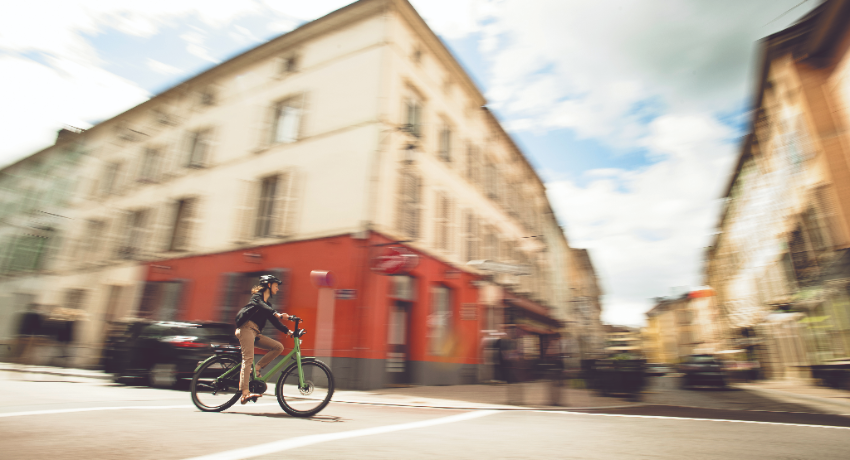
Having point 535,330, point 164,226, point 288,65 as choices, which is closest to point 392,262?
point 288,65

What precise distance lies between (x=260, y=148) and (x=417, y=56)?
226 inches

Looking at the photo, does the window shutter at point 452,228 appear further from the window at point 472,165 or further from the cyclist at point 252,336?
the cyclist at point 252,336

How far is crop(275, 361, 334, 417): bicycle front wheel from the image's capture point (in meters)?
4.83

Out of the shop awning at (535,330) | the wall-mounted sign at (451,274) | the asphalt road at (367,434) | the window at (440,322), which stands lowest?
the asphalt road at (367,434)

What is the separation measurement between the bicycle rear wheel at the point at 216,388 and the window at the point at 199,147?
→ 477 inches

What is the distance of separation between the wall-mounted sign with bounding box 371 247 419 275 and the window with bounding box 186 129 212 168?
8.63m

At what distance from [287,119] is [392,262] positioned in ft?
22.2

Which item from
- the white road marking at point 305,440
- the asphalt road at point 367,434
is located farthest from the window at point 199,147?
the white road marking at point 305,440

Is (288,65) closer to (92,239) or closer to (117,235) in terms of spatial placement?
(117,235)

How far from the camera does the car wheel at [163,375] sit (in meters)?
8.00

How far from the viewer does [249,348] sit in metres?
4.90

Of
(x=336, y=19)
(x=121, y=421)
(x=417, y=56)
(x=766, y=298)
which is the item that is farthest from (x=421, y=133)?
(x=766, y=298)

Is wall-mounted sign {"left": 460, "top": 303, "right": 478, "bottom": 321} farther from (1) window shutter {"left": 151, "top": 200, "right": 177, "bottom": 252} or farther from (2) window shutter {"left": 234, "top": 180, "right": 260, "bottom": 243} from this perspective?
(1) window shutter {"left": 151, "top": 200, "right": 177, "bottom": 252}

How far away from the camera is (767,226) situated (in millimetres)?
19984
